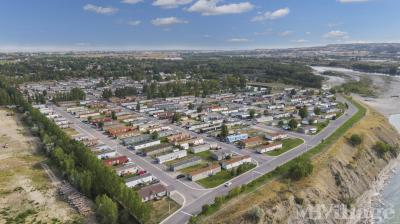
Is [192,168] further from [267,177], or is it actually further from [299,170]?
[299,170]

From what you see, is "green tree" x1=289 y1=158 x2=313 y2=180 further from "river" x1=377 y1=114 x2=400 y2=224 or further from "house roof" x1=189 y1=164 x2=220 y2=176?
"house roof" x1=189 y1=164 x2=220 y2=176

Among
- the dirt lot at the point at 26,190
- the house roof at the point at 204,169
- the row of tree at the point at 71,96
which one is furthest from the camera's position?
the row of tree at the point at 71,96

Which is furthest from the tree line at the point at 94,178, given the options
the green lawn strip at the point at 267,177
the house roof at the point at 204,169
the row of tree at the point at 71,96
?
the row of tree at the point at 71,96

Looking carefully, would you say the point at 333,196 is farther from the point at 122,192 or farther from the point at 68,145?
the point at 68,145

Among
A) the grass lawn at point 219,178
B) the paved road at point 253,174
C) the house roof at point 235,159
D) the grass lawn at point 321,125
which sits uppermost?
the house roof at point 235,159

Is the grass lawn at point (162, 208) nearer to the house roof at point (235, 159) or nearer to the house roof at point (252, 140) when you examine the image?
the house roof at point (235, 159)

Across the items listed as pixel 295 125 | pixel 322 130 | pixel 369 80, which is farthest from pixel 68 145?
pixel 369 80

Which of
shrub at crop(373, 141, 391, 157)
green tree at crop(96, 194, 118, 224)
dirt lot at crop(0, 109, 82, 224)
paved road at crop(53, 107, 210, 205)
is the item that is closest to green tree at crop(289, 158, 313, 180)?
paved road at crop(53, 107, 210, 205)
